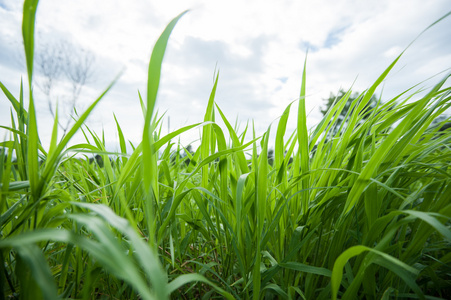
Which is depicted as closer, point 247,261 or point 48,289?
point 48,289

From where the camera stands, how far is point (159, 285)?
0.18 meters

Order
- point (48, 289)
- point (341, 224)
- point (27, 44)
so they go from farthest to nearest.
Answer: point (341, 224) < point (27, 44) < point (48, 289)

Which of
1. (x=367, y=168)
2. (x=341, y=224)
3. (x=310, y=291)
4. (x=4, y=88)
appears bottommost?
(x=310, y=291)

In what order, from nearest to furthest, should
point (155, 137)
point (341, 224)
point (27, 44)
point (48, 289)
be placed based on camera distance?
1. point (48, 289)
2. point (27, 44)
3. point (341, 224)
4. point (155, 137)

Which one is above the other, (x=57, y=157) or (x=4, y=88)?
(x=4, y=88)

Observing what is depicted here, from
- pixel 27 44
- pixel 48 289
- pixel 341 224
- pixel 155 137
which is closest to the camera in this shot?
pixel 48 289

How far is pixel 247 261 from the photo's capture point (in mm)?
445

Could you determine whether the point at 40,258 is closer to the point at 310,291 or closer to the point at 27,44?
the point at 27,44

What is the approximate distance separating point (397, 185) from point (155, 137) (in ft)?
2.22

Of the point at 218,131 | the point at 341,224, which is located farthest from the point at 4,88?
the point at 341,224

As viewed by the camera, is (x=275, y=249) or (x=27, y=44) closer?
(x=27, y=44)

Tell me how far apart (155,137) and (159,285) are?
2.19 ft

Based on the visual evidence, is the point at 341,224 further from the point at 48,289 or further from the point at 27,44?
the point at 27,44

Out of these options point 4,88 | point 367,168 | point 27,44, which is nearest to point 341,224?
point 367,168
